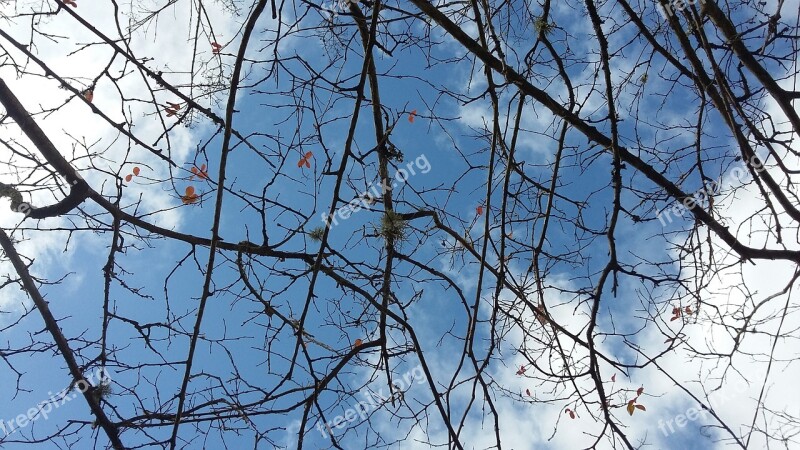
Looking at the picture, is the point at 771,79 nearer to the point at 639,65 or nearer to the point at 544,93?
the point at 639,65

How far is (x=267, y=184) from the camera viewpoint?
2225mm

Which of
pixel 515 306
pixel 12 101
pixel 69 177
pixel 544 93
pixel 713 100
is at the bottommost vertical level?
pixel 515 306

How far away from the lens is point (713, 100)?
2.66 meters

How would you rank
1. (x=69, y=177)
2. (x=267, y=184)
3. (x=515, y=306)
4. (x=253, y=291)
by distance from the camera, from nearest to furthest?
(x=267, y=184), (x=253, y=291), (x=69, y=177), (x=515, y=306)

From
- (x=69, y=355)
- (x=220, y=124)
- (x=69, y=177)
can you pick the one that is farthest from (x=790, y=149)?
(x=69, y=355)

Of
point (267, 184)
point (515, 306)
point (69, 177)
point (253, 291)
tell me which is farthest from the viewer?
point (515, 306)

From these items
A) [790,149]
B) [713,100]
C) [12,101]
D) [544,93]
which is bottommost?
[790,149]

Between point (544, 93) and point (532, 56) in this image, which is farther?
point (532, 56)

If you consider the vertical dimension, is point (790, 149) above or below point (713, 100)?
below

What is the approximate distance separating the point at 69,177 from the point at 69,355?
84 cm

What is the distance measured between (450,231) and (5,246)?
7.05 feet

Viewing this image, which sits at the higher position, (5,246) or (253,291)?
(5,246)

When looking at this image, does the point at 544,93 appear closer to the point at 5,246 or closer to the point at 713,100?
the point at 713,100

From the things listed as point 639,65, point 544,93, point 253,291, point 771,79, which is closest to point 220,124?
point 253,291
